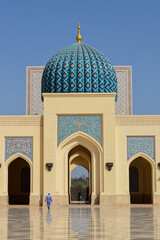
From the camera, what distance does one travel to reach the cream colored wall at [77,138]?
1686 centimetres

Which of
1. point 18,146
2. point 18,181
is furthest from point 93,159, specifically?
point 18,181

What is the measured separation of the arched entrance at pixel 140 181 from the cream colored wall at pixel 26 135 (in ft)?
15.9

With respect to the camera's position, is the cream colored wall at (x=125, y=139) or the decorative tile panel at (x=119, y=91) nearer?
the cream colored wall at (x=125, y=139)

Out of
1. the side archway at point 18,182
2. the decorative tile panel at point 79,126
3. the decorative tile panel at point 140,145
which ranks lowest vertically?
the side archway at point 18,182

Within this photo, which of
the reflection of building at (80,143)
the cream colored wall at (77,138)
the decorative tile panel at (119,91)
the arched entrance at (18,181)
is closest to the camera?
the cream colored wall at (77,138)

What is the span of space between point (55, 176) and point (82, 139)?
5.67 feet

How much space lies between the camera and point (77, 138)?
17.3 m

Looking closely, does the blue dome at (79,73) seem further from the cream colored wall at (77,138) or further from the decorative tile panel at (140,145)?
the decorative tile panel at (140,145)

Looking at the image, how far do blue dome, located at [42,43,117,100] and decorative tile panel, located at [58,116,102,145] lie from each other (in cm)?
164

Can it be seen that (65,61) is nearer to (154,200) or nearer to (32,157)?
(32,157)

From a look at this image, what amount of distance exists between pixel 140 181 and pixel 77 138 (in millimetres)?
4510

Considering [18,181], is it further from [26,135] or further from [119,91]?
[119,91]

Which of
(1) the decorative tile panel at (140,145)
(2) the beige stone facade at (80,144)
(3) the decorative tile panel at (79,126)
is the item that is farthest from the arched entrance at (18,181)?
(1) the decorative tile panel at (140,145)

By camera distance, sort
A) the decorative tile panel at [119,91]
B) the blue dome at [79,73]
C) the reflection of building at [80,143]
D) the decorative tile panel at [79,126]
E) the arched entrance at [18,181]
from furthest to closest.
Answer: the decorative tile panel at [119,91] → the arched entrance at [18,181] → the blue dome at [79,73] → the decorative tile panel at [79,126] → the reflection of building at [80,143]
